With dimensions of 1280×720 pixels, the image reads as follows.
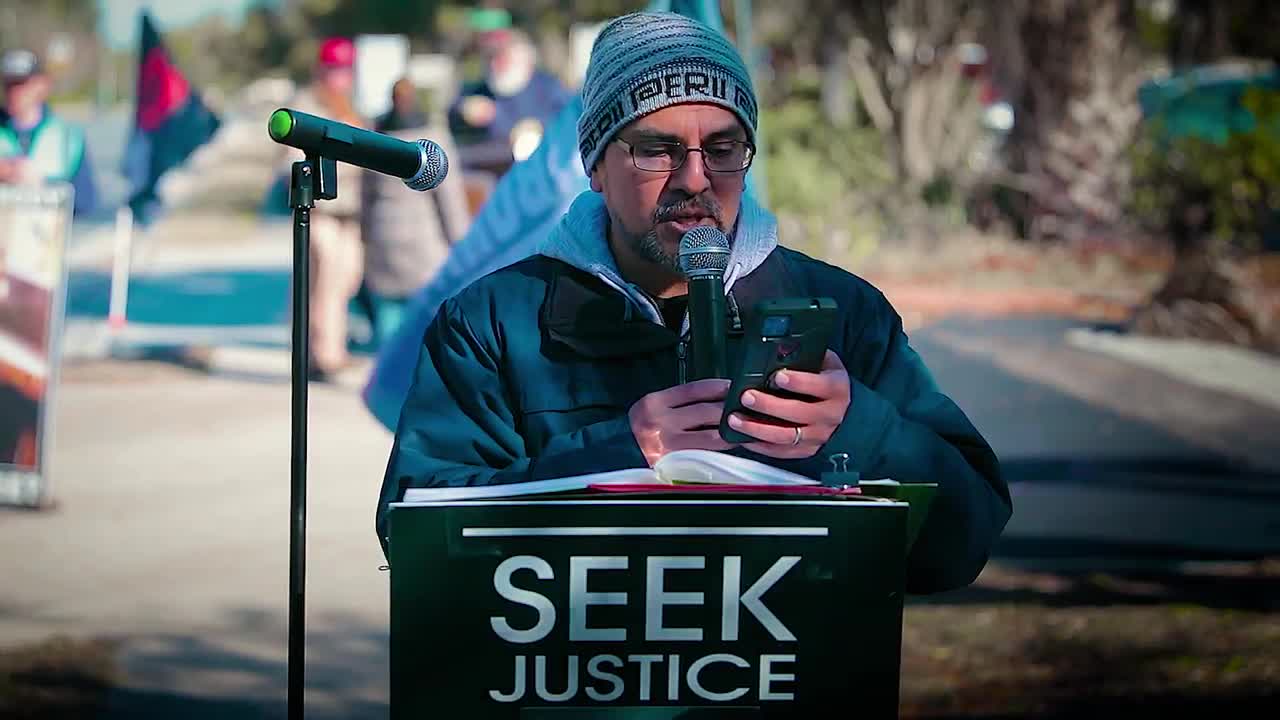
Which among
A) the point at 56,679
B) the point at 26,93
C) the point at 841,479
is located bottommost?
the point at 56,679

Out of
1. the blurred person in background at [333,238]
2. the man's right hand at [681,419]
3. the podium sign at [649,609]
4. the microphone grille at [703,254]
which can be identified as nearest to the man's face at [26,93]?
the blurred person in background at [333,238]

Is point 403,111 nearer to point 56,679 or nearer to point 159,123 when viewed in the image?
point 159,123

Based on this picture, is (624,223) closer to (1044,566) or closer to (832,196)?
(1044,566)

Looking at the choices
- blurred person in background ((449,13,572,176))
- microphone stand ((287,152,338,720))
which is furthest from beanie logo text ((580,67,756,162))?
blurred person in background ((449,13,572,176))

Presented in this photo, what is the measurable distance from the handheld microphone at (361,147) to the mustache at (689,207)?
36 cm

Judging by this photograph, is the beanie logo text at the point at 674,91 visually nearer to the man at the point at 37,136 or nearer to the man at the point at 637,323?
the man at the point at 637,323

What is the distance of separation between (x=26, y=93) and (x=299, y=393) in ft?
26.0

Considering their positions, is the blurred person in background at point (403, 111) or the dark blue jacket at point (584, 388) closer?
the dark blue jacket at point (584, 388)

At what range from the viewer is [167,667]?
575 centimetres

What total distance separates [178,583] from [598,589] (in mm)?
4729

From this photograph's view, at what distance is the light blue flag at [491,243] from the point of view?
210 inches

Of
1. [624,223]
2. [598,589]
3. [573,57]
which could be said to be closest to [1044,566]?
[624,223]

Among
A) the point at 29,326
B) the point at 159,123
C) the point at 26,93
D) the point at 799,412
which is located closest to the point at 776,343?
the point at 799,412

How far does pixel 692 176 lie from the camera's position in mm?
2836
